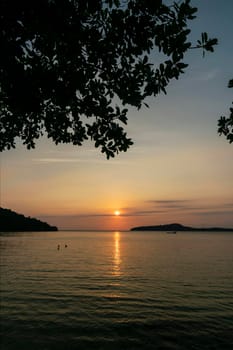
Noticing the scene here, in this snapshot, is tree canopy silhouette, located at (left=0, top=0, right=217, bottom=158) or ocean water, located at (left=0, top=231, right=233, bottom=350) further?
ocean water, located at (left=0, top=231, right=233, bottom=350)

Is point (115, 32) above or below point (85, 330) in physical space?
above

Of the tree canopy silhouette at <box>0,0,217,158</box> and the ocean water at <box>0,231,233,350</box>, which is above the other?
the tree canopy silhouette at <box>0,0,217,158</box>

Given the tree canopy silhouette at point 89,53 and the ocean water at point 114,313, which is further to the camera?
the ocean water at point 114,313

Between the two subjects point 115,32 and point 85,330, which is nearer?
point 115,32

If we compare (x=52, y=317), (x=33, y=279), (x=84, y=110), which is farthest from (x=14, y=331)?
(x=33, y=279)

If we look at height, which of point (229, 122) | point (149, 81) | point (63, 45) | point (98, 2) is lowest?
point (229, 122)

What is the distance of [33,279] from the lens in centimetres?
4069

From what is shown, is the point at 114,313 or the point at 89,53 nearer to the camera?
the point at 89,53

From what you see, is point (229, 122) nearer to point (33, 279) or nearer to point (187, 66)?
point (187, 66)

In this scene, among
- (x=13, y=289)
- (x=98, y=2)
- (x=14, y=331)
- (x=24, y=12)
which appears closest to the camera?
(x=24, y=12)

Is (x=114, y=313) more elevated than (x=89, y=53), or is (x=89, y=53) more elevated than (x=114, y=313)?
(x=89, y=53)

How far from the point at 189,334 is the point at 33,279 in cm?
2530

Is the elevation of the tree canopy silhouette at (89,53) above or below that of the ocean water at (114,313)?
above

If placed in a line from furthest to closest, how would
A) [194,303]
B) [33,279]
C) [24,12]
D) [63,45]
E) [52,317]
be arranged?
[33,279] → [194,303] → [52,317] → [63,45] → [24,12]
